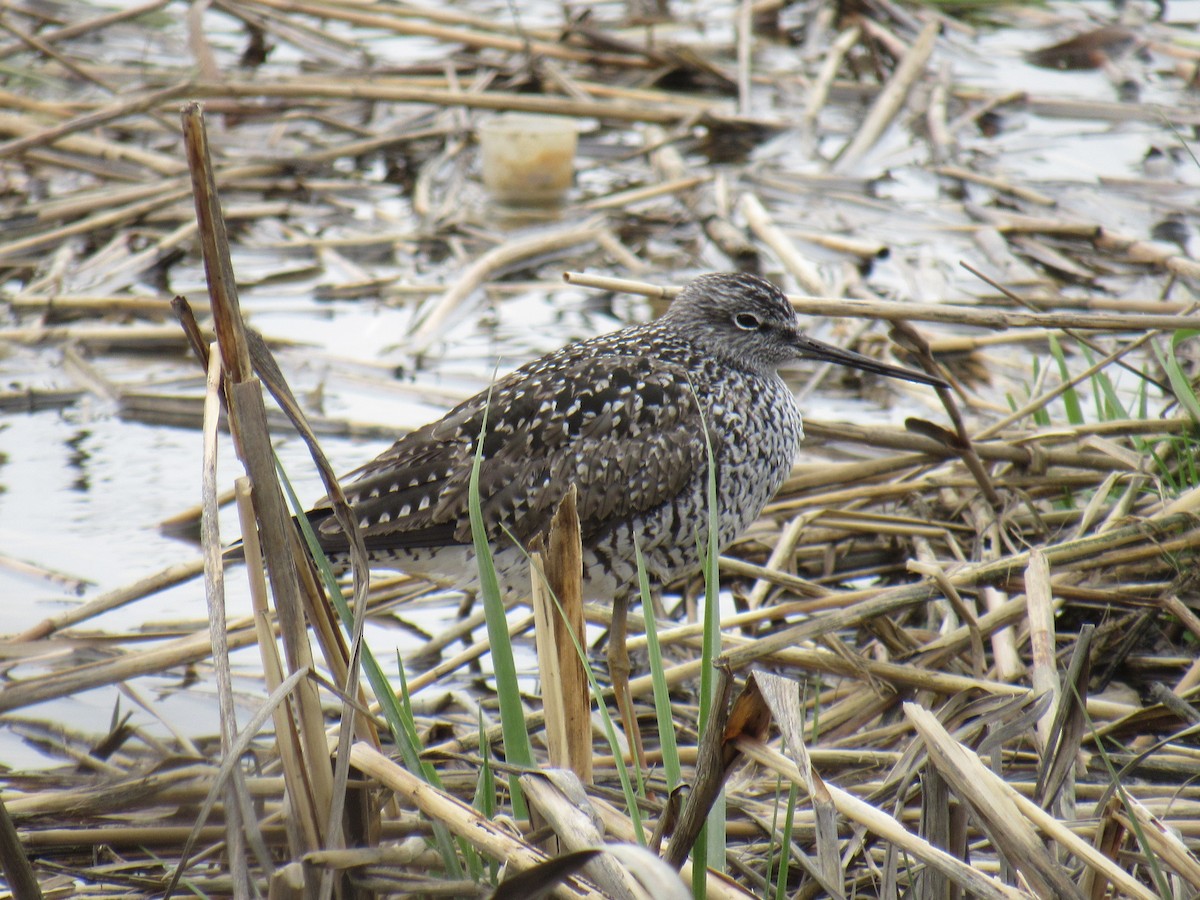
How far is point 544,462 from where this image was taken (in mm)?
4535

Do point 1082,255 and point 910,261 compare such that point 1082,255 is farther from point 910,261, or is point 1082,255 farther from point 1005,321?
point 1005,321

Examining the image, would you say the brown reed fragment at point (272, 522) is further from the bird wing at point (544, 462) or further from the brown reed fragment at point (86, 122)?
the brown reed fragment at point (86, 122)

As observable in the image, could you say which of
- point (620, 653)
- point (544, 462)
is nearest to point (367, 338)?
point (544, 462)

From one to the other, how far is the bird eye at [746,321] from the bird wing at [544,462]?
59cm

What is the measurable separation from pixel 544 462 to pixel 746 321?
43.0 inches

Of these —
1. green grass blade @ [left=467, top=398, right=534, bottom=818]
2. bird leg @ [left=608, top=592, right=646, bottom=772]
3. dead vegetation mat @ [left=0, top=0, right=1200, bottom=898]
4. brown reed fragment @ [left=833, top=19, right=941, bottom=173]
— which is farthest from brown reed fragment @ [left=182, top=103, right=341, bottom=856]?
brown reed fragment @ [left=833, top=19, right=941, bottom=173]

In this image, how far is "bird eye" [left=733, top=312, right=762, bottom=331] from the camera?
5.14m

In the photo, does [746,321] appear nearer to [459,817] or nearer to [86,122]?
[459,817]

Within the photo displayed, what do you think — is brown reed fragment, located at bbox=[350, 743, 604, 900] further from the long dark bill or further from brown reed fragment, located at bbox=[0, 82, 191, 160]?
brown reed fragment, located at bbox=[0, 82, 191, 160]

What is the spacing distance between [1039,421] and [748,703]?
355 centimetres

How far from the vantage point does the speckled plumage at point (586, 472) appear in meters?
4.49

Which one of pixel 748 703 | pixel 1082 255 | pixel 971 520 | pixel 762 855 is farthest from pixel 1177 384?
pixel 1082 255

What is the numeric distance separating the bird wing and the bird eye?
592 millimetres

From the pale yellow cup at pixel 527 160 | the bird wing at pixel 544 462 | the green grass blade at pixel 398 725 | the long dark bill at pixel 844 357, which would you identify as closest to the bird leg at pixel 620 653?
the bird wing at pixel 544 462
